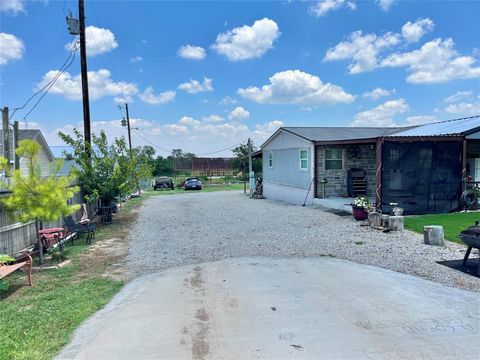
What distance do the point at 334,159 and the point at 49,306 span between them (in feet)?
42.9

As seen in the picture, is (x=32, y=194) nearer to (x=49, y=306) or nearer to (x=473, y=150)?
(x=49, y=306)

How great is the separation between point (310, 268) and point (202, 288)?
201 centimetres

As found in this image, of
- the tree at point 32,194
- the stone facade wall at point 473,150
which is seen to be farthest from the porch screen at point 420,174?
the tree at point 32,194

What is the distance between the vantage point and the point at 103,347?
3.50 meters

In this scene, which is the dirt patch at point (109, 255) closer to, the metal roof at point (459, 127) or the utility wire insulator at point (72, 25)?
the utility wire insulator at point (72, 25)

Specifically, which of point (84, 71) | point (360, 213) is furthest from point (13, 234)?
point (360, 213)

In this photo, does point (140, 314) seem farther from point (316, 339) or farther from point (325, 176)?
point (325, 176)

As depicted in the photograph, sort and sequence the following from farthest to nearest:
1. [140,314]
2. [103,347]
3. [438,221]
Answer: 1. [438,221]
2. [140,314]
3. [103,347]

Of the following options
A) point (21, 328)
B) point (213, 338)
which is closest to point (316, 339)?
point (213, 338)

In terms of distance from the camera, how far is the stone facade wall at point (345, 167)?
15703 mm

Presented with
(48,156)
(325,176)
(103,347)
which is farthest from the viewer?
(48,156)

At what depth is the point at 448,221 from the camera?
33.9 feet

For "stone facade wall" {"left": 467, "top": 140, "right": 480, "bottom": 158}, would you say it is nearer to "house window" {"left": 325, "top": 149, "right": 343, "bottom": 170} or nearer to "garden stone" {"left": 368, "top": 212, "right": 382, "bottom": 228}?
"house window" {"left": 325, "top": 149, "right": 343, "bottom": 170}

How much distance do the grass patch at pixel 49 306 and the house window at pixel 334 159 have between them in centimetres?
1110
